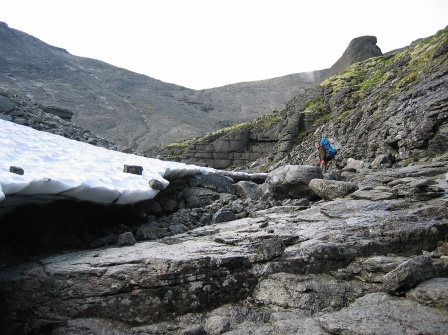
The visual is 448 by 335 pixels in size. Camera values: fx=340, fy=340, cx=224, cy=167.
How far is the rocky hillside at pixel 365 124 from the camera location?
659 inches

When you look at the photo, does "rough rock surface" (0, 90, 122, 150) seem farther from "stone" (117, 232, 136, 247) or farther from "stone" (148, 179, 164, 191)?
"stone" (117, 232, 136, 247)

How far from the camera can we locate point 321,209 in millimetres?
7219

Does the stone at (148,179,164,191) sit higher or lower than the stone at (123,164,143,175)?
lower

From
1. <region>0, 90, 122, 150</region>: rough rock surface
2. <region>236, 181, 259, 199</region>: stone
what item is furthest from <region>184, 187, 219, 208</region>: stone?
<region>0, 90, 122, 150</region>: rough rock surface

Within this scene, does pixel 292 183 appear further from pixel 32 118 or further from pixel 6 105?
pixel 6 105

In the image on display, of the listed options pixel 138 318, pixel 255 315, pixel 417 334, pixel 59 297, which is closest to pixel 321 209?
pixel 255 315

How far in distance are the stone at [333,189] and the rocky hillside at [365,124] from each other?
871cm

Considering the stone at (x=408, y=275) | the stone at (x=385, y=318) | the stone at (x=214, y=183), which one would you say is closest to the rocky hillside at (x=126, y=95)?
the stone at (x=214, y=183)

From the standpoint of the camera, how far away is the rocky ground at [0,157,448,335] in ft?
13.7

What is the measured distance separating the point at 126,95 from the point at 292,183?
124 metres

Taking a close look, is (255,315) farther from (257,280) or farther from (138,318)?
(138,318)

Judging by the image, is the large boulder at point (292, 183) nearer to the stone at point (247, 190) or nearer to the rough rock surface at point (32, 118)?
the stone at point (247, 190)

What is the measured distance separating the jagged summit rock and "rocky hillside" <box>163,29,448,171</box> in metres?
14.3

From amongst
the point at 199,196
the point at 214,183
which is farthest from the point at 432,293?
the point at 214,183
